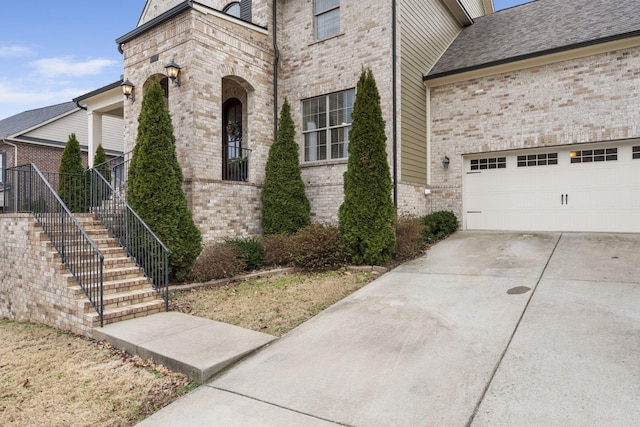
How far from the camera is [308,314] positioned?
5309mm

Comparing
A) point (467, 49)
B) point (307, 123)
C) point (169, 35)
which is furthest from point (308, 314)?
point (467, 49)

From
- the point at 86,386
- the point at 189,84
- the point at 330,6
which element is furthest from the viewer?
the point at 330,6

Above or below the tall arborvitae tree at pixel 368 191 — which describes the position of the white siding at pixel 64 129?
above

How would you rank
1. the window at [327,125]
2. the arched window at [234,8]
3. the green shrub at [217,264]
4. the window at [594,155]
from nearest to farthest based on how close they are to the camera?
the green shrub at [217,264], the window at [594,155], the window at [327,125], the arched window at [234,8]

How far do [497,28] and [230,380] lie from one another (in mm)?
13122

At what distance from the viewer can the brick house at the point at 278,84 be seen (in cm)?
924

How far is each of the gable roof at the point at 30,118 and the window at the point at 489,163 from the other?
1906 centimetres

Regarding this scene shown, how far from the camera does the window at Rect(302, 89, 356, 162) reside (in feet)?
34.0

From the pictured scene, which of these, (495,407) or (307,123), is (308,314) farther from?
(307,123)

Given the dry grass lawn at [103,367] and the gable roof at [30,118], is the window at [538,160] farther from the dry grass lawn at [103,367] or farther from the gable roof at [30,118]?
the gable roof at [30,118]

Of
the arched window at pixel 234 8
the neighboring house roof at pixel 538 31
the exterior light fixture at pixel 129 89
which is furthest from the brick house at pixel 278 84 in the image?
the neighboring house roof at pixel 538 31

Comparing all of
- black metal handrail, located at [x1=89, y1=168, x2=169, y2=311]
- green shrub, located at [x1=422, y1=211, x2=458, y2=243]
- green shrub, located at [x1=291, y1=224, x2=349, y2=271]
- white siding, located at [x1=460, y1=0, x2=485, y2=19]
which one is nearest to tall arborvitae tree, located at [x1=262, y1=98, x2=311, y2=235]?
green shrub, located at [x1=291, y1=224, x2=349, y2=271]

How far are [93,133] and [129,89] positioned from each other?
15.2ft

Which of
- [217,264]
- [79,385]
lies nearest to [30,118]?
[217,264]
